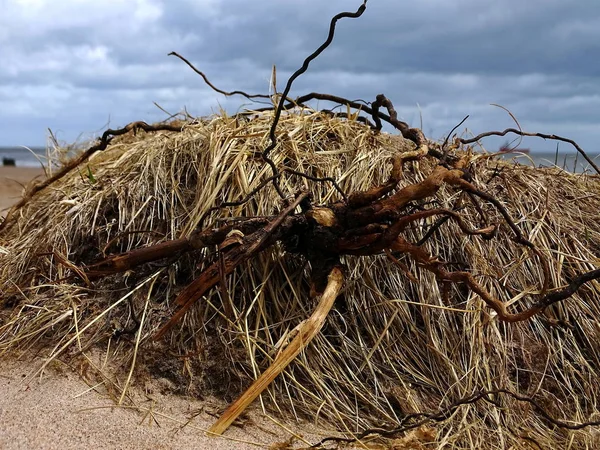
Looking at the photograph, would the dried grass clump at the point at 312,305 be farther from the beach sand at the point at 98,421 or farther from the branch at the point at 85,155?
the branch at the point at 85,155

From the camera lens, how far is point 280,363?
6.62 ft

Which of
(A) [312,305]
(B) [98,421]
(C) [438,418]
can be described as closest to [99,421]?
(B) [98,421]

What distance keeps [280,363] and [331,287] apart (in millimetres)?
322

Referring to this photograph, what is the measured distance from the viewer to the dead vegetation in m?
2.10

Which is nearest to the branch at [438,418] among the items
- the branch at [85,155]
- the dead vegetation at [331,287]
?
the dead vegetation at [331,287]


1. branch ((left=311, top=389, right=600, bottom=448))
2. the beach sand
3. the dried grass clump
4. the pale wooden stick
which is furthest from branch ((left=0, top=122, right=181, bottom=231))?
branch ((left=311, top=389, right=600, bottom=448))

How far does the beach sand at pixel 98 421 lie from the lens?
1865mm

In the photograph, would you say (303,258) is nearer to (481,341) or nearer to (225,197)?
(225,197)

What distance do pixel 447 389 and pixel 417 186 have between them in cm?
76

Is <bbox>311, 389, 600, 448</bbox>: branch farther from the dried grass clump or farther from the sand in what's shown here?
the sand

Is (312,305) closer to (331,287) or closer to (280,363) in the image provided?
(331,287)

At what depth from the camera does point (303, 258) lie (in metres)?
2.37

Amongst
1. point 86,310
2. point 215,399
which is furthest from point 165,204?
point 215,399

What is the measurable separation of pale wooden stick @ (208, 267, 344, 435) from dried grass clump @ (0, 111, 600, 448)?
3.8 inches
